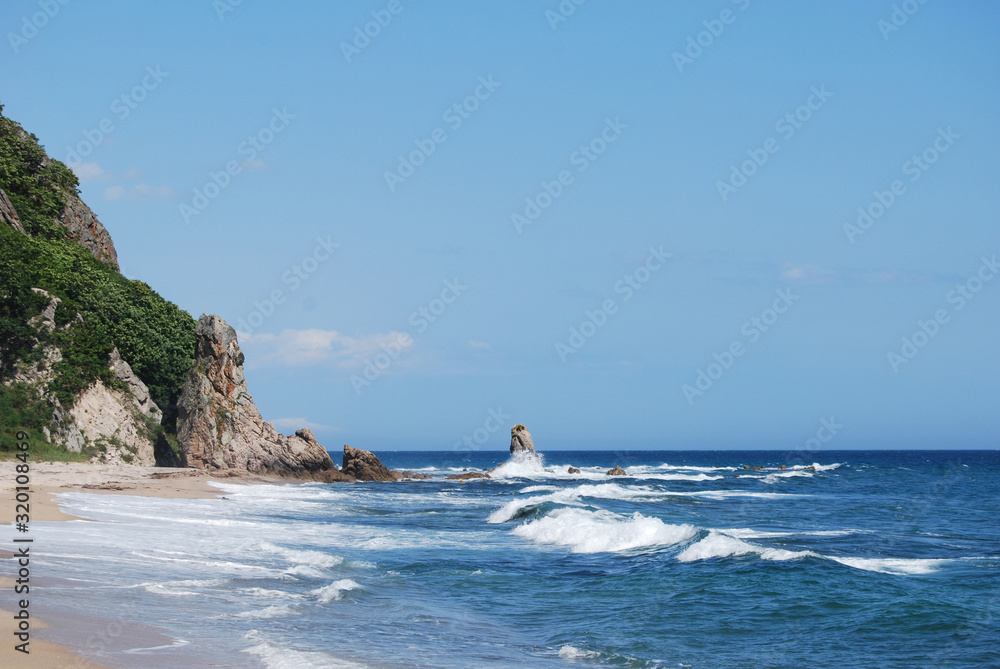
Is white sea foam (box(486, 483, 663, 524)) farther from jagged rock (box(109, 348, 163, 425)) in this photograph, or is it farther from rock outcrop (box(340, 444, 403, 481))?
jagged rock (box(109, 348, 163, 425))

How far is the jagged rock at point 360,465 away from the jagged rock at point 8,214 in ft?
A: 72.7

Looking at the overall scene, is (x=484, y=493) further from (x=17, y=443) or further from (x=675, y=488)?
(x=17, y=443)

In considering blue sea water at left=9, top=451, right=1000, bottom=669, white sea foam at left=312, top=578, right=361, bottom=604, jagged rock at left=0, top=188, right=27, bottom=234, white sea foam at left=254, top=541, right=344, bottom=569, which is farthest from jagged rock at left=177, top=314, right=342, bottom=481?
white sea foam at left=312, top=578, right=361, bottom=604

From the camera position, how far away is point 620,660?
11.5 m

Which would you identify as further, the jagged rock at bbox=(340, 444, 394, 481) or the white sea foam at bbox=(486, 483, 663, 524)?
the jagged rock at bbox=(340, 444, 394, 481)

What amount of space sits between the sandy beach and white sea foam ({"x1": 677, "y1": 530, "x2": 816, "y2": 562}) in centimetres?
1399

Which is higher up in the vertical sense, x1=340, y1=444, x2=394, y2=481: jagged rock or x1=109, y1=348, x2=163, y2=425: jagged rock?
x1=109, y1=348, x2=163, y2=425: jagged rock

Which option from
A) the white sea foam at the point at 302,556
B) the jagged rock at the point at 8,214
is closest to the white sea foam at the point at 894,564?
the white sea foam at the point at 302,556

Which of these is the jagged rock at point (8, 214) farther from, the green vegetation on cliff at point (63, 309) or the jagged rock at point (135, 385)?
the jagged rock at point (135, 385)

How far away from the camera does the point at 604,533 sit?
2377 centimetres

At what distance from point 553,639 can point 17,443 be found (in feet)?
83.1

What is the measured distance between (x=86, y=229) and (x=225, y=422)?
14.2m

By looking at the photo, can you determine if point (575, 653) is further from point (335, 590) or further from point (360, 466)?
point (360, 466)

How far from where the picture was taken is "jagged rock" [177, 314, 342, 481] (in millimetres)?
40562
